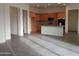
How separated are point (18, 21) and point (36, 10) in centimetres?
599

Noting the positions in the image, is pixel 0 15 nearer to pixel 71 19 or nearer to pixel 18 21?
pixel 18 21

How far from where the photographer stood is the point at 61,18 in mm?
17312

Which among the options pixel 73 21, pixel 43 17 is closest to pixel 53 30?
pixel 73 21

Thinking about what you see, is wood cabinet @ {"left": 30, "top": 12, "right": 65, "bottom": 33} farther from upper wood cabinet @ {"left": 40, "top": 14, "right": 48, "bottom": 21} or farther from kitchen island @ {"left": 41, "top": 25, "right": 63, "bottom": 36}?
kitchen island @ {"left": 41, "top": 25, "right": 63, "bottom": 36}

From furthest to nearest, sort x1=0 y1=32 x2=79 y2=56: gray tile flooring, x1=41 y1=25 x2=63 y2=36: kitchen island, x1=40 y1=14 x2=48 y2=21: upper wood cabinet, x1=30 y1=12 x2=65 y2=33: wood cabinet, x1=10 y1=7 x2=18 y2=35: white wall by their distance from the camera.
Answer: x1=40 y1=14 x2=48 y2=21: upper wood cabinet → x1=30 y1=12 x2=65 y2=33: wood cabinet → x1=41 y1=25 x2=63 y2=36: kitchen island → x1=10 y1=7 x2=18 y2=35: white wall → x1=0 y1=32 x2=79 y2=56: gray tile flooring

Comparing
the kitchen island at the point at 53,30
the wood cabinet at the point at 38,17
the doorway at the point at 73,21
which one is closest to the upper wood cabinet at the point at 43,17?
the wood cabinet at the point at 38,17

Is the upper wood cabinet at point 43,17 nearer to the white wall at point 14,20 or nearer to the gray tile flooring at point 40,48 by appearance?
the white wall at point 14,20

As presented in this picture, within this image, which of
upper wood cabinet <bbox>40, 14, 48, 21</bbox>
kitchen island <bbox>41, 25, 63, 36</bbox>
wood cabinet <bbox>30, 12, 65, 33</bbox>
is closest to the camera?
kitchen island <bbox>41, 25, 63, 36</bbox>

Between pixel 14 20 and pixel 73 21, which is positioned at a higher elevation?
pixel 14 20

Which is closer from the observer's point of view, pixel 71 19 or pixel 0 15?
pixel 0 15

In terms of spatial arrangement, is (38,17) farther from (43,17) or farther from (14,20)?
(14,20)

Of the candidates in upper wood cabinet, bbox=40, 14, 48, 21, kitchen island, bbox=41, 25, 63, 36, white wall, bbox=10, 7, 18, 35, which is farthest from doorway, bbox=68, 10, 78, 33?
white wall, bbox=10, 7, 18, 35

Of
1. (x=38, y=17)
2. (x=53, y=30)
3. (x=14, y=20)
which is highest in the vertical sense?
(x=38, y=17)

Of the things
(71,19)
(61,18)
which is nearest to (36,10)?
(61,18)
